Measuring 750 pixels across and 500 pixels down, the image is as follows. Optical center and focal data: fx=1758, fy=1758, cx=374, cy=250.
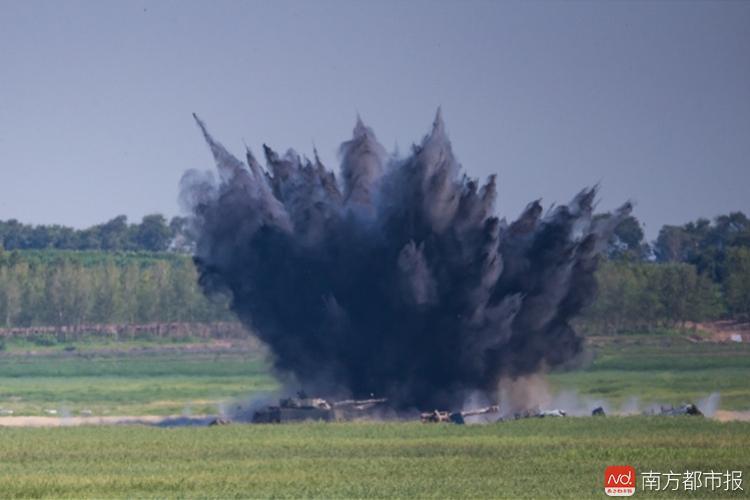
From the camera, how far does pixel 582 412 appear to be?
88750 mm

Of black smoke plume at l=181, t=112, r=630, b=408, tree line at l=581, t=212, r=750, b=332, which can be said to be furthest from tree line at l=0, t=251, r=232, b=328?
black smoke plume at l=181, t=112, r=630, b=408

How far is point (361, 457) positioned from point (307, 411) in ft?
63.4

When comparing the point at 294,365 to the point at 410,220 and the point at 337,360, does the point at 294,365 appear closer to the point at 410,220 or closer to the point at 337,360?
the point at 337,360

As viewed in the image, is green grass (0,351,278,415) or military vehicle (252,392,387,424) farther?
green grass (0,351,278,415)

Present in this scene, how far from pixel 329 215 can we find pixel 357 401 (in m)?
9.92

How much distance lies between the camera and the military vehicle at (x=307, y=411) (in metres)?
81.2

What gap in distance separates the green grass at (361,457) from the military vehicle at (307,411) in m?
3.40

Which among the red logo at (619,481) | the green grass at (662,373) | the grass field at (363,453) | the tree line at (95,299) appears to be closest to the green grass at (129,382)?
the grass field at (363,453)

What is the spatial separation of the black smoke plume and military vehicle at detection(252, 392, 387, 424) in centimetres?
432

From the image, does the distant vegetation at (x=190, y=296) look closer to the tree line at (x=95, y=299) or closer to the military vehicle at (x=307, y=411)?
the tree line at (x=95, y=299)

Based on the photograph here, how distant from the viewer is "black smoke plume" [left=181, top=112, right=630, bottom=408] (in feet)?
Answer: 287

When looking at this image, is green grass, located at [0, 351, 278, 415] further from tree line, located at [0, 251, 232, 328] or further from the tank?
the tank

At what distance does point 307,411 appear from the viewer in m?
81.5

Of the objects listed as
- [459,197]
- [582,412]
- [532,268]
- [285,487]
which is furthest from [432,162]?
[285,487]
